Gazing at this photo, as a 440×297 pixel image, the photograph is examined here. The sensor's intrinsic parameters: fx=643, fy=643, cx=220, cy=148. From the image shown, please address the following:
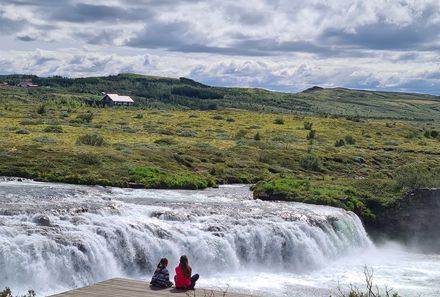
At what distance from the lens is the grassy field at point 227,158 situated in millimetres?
55281

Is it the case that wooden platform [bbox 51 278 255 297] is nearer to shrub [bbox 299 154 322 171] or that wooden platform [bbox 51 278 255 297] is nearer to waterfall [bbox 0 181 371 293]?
waterfall [bbox 0 181 371 293]

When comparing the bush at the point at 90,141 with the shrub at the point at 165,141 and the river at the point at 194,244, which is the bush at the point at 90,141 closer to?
the shrub at the point at 165,141

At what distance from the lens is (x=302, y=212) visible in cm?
4641

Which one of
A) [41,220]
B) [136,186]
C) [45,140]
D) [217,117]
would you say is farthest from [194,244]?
[217,117]

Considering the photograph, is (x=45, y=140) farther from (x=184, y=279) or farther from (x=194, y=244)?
(x=184, y=279)

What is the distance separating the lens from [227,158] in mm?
71500

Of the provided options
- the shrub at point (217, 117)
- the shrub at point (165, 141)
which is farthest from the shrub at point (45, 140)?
the shrub at point (217, 117)

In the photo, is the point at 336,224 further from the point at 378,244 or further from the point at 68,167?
the point at 68,167

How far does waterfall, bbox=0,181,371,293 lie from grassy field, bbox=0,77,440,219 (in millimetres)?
4559

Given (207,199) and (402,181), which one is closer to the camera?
(207,199)

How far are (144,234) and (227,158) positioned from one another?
35.5 meters

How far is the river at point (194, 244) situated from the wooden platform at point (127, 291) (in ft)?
27.2

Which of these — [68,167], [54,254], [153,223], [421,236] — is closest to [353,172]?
[421,236]

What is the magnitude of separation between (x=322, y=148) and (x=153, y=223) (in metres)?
53.8
